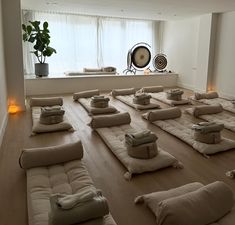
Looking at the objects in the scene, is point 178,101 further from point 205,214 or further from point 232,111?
point 205,214

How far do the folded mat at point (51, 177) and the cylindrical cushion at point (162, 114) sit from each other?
1.71m

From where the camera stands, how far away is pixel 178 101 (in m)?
5.27

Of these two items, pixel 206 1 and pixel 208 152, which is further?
pixel 206 1

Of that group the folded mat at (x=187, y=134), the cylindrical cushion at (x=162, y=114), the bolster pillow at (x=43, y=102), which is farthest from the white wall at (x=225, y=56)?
the bolster pillow at (x=43, y=102)

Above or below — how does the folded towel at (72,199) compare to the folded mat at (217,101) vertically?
below

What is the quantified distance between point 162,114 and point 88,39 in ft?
14.4

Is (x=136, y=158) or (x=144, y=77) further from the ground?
(x=144, y=77)

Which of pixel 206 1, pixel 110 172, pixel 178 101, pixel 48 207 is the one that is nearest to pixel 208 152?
pixel 110 172

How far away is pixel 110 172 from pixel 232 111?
3123 mm

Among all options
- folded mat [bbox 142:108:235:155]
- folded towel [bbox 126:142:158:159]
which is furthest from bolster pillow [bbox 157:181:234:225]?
folded mat [bbox 142:108:235:155]

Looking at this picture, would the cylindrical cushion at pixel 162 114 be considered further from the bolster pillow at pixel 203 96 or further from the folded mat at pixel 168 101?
the bolster pillow at pixel 203 96

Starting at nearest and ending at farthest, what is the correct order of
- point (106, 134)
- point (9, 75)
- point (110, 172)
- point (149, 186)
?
point (149, 186) < point (110, 172) < point (106, 134) < point (9, 75)

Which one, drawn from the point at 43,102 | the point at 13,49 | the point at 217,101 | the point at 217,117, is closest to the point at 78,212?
the point at 217,117

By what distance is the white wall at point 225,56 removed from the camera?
232 inches
